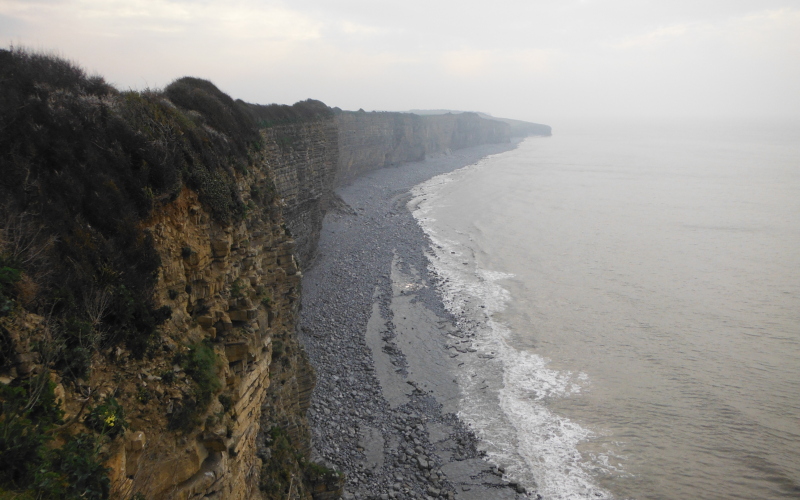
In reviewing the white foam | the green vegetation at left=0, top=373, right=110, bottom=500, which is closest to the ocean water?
the white foam

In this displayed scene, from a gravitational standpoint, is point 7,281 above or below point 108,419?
above

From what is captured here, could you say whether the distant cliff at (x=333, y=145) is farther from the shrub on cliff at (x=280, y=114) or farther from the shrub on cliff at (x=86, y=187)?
the shrub on cliff at (x=86, y=187)

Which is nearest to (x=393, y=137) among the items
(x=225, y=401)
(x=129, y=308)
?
(x=225, y=401)

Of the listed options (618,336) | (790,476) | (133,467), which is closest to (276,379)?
(133,467)

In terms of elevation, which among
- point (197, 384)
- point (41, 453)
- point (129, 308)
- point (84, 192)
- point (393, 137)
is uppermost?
point (393, 137)

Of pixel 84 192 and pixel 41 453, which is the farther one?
pixel 84 192

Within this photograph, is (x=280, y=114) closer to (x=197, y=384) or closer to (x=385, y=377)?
(x=385, y=377)

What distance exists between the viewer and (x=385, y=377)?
22844 mm

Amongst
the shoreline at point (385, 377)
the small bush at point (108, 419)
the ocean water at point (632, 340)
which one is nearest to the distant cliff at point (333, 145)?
the shoreline at point (385, 377)

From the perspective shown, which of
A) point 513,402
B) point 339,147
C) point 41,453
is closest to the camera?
point 41,453

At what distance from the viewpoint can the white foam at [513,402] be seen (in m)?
17.5

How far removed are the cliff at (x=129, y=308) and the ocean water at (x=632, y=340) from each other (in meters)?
11.4

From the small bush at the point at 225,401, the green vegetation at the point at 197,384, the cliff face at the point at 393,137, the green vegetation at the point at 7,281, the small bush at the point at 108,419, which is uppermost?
the cliff face at the point at 393,137

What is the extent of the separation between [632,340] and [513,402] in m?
10.2
